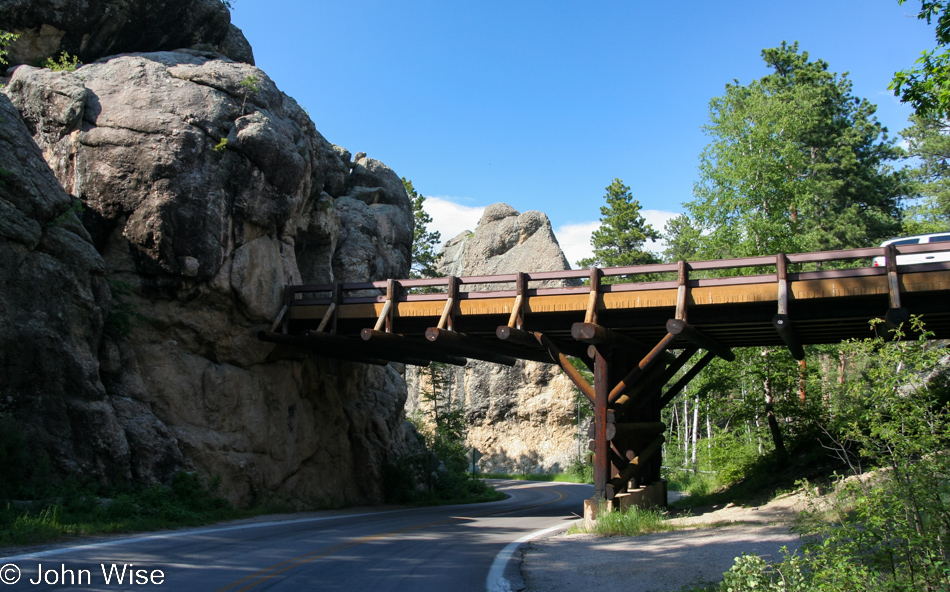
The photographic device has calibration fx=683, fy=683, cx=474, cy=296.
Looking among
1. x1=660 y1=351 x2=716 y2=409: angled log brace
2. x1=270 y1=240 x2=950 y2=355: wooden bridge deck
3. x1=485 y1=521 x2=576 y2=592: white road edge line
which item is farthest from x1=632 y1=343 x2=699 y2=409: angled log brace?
x1=485 y1=521 x2=576 y2=592: white road edge line

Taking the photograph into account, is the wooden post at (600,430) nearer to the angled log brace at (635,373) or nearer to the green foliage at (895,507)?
the angled log brace at (635,373)

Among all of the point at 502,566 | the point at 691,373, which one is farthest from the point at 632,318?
the point at 502,566

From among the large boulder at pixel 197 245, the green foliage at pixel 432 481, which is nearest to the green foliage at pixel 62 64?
the large boulder at pixel 197 245

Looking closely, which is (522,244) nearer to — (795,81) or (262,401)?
(795,81)

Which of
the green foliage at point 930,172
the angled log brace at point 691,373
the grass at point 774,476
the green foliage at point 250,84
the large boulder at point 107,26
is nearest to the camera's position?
the grass at point 774,476

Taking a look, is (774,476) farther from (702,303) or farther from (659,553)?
(659,553)

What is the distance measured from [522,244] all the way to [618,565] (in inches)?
1771

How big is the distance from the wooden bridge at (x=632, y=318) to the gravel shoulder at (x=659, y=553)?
8.30ft

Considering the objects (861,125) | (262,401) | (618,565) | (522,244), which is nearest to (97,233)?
(262,401)

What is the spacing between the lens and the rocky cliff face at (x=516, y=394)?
4947 centimetres

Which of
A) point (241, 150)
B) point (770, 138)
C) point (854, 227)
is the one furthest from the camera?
point (854, 227)

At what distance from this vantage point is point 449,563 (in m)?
10.2

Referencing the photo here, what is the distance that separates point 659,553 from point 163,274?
14214mm

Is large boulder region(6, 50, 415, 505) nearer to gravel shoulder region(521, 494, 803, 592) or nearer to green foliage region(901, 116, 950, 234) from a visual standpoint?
gravel shoulder region(521, 494, 803, 592)
